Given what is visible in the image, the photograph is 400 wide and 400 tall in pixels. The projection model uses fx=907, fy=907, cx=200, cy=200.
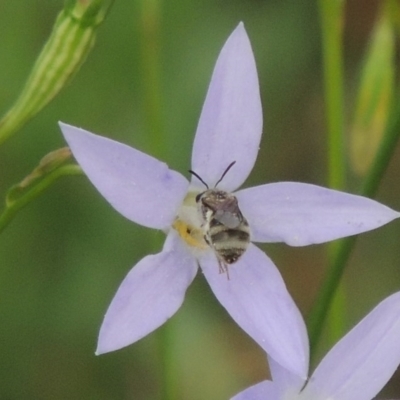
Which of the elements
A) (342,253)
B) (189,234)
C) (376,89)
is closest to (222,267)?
(189,234)

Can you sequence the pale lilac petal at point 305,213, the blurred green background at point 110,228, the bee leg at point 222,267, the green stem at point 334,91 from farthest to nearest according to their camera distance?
the blurred green background at point 110,228, the green stem at point 334,91, the bee leg at point 222,267, the pale lilac petal at point 305,213

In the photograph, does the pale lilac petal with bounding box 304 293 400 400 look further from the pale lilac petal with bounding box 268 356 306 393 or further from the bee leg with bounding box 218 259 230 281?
the bee leg with bounding box 218 259 230 281

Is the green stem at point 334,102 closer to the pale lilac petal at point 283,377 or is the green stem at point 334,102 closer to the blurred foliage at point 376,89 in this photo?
the blurred foliage at point 376,89

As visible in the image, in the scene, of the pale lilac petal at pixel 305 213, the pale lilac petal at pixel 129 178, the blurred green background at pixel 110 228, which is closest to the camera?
the pale lilac petal at pixel 129 178

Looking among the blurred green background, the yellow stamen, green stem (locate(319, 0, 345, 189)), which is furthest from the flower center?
the blurred green background

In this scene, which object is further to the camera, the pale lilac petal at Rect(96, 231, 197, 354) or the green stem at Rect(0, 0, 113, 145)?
the green stem at Rect(0, 0, 113, 145)

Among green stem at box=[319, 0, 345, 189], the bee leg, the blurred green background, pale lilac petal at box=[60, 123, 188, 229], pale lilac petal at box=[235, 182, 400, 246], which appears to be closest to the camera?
pale lilac petal at box=[60, 123, 188, 229]

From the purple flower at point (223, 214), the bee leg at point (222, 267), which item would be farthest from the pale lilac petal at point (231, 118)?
the bee leg at point (222, 267)

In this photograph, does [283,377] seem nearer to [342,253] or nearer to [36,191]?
[342,253]

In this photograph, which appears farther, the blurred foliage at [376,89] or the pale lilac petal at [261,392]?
the blurred foliage at [376,89]
